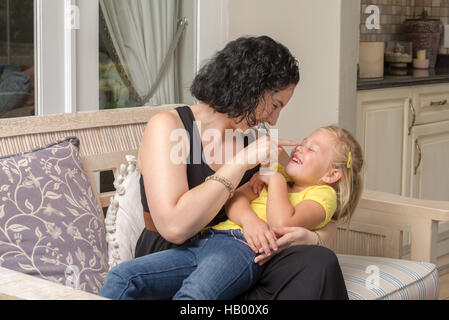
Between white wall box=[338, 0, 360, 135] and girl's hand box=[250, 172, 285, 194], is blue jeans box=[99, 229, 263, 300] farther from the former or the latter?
white wall box=[338, 0, 360, 135]

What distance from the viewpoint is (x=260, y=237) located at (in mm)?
1625

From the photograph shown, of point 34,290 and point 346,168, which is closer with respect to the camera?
point 34,290

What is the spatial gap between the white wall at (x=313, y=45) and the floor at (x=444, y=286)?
2.93 feet

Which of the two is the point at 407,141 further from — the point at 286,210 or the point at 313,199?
the point at 286,210

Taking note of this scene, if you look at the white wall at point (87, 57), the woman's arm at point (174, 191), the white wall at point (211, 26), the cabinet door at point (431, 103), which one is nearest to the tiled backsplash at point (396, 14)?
the cabinet door at point (431, 103)

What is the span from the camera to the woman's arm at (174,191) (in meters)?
1.59

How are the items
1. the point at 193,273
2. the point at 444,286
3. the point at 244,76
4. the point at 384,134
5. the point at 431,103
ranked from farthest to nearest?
the point at 431,103 < the point at 384,134 < the point at 444,286 < the point at 244,76 < the point at 193,273

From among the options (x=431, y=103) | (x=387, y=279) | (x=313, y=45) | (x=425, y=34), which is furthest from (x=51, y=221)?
(x=425, y=34)

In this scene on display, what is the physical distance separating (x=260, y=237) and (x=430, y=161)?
248 cm

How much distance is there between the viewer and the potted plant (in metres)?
4.30

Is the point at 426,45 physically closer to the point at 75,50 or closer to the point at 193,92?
the point at 75,50

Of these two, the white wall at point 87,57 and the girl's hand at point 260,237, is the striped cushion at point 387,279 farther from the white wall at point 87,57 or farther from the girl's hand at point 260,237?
the white wall at point 87,57

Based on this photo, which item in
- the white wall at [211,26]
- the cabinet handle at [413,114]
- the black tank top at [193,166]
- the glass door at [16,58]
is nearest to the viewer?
the black tank top at [193,166]

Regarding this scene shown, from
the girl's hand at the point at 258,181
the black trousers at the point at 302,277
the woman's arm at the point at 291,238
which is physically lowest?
the black trousers at the point at 302,277
